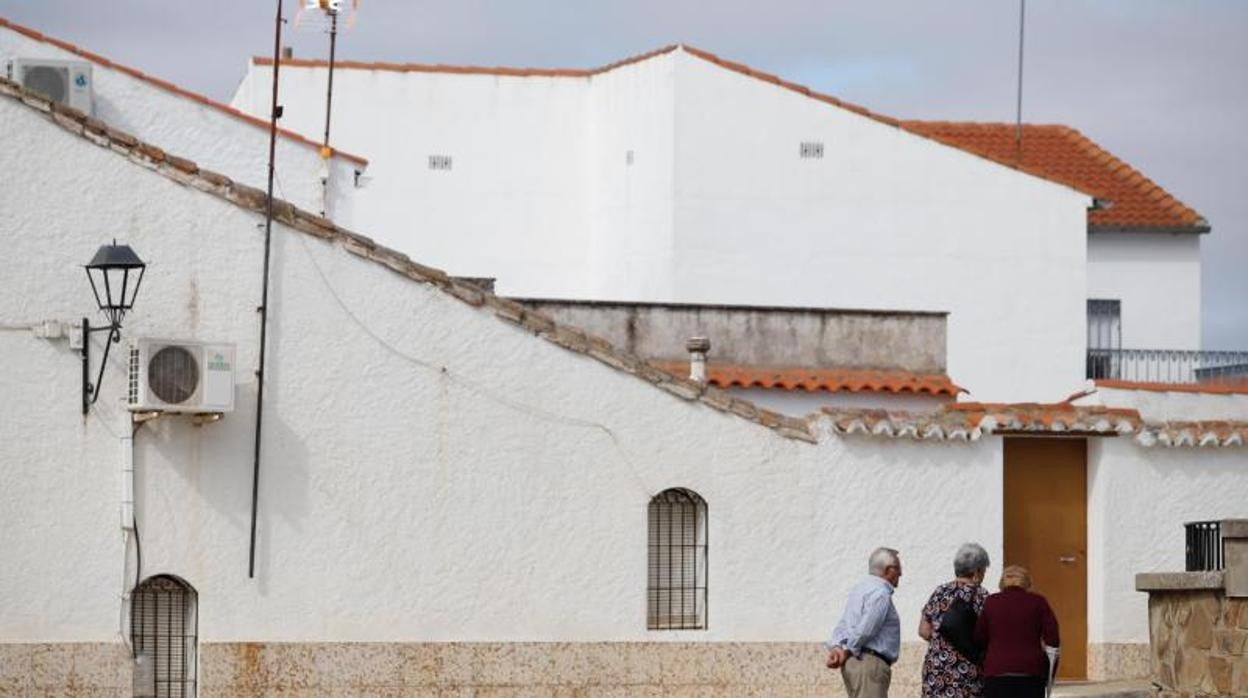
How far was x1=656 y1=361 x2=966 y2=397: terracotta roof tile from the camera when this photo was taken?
3008 cm

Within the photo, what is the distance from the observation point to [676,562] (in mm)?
21547

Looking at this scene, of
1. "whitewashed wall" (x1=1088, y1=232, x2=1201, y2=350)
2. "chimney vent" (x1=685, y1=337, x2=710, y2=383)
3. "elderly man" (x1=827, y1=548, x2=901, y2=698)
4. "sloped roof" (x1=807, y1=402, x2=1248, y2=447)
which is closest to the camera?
"elderly man" (x1=827, y1=548, x2=901, y2=698)

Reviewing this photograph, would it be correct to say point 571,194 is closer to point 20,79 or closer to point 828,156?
point 828,156

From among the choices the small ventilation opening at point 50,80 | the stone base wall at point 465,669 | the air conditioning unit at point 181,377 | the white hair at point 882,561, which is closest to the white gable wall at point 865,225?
the small ventilation opening at point 50,80

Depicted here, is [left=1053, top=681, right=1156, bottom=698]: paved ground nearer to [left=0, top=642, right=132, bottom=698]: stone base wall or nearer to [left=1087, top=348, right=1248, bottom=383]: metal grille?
[left=0, top=642, right=132, bottom=698]: stone base wall

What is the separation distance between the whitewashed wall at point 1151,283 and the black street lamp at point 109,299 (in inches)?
1043

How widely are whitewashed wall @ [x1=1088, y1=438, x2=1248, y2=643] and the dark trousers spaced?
19.2ft

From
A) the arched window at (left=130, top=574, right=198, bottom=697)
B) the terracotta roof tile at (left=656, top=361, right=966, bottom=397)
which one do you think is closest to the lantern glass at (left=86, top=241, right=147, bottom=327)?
the arched window at (left=130, top=574, right=198, bottom=697)

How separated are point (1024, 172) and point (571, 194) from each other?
705cm

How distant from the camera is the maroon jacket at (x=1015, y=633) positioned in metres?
16.6

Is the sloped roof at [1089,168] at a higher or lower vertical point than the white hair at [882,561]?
higher

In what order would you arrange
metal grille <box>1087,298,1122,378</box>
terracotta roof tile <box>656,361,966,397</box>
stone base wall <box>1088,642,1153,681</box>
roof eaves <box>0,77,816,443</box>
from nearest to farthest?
roof eaves <box>0,77,816,443</box> < stone base wall <box>1088,642,1153,681</box> < terracotta roof tile <box>656,361,966,397</box> < metal grille <box>1087,298,1122,378</box>

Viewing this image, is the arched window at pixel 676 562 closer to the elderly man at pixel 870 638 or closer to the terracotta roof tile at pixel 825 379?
the elderly man at pixel 870 638

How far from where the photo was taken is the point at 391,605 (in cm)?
2084
